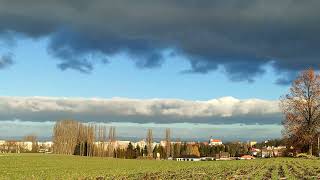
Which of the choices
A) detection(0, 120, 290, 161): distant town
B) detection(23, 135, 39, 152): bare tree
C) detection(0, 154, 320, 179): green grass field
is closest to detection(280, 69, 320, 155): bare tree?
detection(0, 154, 320, 179): green grass field

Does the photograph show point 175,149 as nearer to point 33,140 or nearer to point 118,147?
point 118,147

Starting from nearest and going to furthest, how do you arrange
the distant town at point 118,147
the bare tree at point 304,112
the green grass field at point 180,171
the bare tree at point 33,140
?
the green grass field at point 180,171
the bare tree at point 304,112
the distant town at point 118,147
the bare tree at point 33,140

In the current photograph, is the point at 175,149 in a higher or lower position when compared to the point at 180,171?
lower

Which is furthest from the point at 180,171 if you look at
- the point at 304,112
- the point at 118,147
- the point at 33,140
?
the point at 33,140

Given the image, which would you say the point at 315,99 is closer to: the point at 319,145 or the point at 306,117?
the point at 306,117

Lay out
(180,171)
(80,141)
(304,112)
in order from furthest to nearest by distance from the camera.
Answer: (80,141) < (304,112) < (180,171)

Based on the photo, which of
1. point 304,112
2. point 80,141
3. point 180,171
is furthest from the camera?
point 80,141

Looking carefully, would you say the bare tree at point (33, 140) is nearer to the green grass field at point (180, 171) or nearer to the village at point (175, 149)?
the village at point (175, 149)

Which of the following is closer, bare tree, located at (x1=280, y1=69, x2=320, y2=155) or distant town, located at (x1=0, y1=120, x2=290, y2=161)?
bare tree, located at (x1=280, y1=69, x2=320, y2=155)

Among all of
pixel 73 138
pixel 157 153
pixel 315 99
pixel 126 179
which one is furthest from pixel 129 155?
pixel 126 179

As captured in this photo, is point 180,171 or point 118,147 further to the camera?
point 118,147

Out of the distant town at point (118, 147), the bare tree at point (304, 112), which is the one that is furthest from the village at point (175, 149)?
the bare tree at point (304, 112)

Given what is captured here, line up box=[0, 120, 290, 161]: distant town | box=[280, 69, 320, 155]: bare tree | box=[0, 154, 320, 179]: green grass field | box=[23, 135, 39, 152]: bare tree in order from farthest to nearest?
box=[23, 135, 39, 152]: bare tree < box=[0, 120, 290, 161]: distant town < box=[280, 69, 320, 155]: bare tree < box=[0, 154, 320, 179]: green grass field

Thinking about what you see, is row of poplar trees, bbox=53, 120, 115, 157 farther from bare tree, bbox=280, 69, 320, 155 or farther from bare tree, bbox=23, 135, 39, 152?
bare tree, bbox=280, 69, 320, 155
